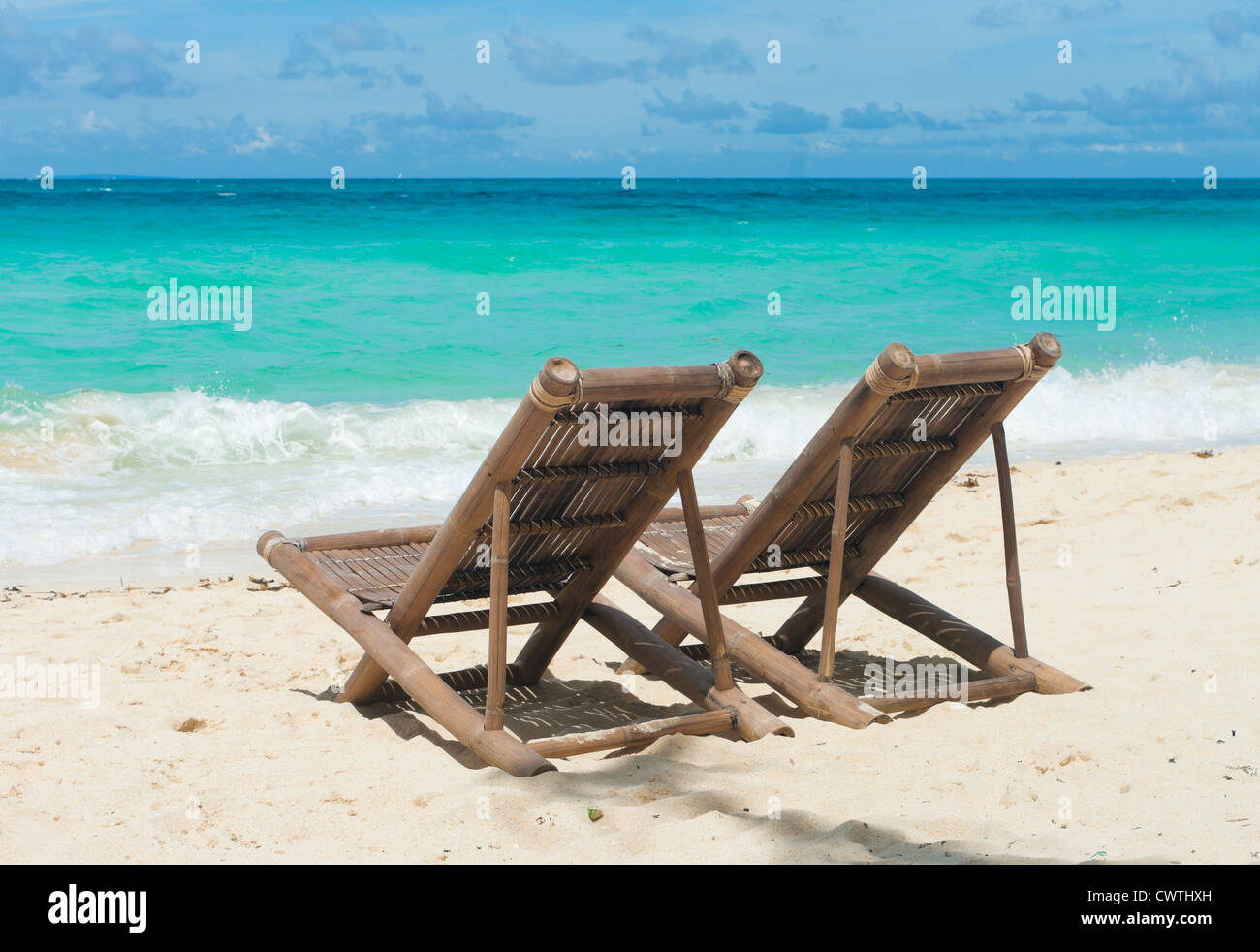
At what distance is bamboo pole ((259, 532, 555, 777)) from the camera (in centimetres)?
345

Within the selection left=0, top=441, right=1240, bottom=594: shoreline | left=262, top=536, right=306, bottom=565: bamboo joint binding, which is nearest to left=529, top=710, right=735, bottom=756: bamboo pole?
left=262, top=536, right=306, bottom=565: bamboo joint binding

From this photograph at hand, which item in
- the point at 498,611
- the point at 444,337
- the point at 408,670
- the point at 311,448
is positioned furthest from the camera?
the point at 444,337

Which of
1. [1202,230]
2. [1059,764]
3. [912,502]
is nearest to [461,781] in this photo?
[1059,764]

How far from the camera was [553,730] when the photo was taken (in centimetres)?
417

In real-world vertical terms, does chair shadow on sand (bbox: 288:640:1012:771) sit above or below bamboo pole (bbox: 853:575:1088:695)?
below

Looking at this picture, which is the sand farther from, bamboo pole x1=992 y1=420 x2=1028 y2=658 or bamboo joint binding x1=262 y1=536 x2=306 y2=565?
bamboo joint binding x1=262 y1=536 x2=306 y2=565

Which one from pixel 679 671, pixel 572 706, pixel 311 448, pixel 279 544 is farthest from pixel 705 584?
pixel 311 448

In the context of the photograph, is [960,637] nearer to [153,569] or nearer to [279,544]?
[279,544]

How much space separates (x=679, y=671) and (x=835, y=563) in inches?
26.5

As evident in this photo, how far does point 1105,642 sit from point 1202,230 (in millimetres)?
32219

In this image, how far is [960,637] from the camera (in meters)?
4.47

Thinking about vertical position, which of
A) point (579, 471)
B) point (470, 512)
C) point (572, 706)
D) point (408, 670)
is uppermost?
point (579, 471)

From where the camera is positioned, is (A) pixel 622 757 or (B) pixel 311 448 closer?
(A) pixel 622 757

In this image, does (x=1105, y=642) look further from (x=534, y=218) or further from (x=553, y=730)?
(x=534, y=218)
